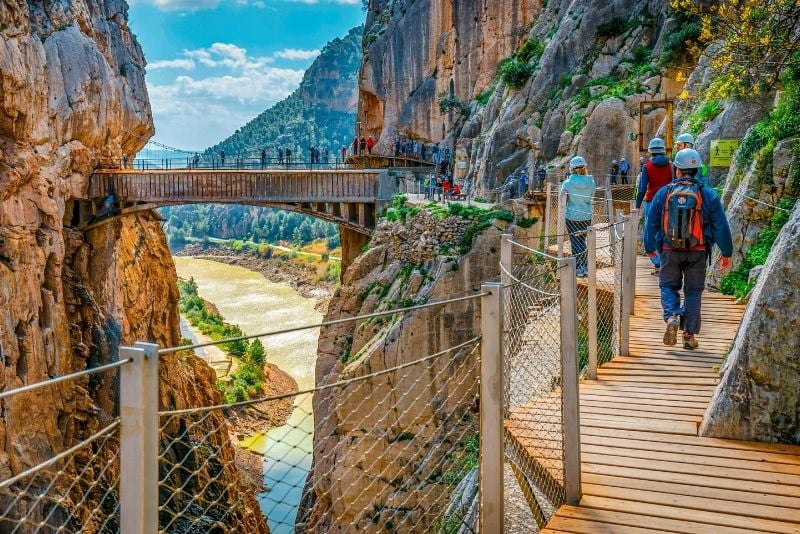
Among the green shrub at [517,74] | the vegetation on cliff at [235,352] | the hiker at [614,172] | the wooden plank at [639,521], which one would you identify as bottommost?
the vegetation on cliff at [235,352]

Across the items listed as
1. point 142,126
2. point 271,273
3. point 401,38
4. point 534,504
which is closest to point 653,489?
point 534,504

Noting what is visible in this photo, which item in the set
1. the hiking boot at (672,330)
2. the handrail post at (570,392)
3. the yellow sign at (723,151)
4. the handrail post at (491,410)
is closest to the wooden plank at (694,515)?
the handrail post at (570,392)

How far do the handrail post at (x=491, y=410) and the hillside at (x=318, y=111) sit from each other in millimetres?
112991

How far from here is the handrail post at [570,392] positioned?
4.27 metres

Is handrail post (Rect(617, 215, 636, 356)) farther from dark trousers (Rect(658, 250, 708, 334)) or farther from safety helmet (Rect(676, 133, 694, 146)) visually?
safety helmet (Rect(676, 133, 694, 146))

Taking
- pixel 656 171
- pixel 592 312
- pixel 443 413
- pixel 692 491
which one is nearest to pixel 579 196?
pixel 656 171

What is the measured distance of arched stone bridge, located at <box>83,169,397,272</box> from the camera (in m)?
22.0

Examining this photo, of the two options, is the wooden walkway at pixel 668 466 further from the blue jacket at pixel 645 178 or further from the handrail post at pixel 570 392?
the blue jacket at pixel 645 178

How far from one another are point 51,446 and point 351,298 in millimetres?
7217

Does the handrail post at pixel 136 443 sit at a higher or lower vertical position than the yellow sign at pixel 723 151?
lower

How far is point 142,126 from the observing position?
2836 cm

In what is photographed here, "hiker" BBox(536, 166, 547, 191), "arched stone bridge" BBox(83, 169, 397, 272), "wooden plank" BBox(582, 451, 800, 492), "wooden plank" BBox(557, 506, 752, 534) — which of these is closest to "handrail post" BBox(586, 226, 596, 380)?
"wooden plank" BBox(582, 451, 800, 492)

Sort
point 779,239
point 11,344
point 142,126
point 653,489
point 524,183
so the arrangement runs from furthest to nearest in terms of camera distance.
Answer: point 142,126 → point 524,183 → point 11,344 → point 779,239 → point 653,489

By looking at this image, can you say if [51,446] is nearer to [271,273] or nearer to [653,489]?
[653,489]
